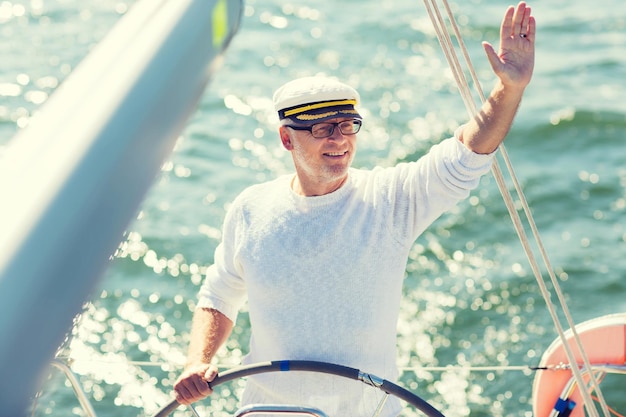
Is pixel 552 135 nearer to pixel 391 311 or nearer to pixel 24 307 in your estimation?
pixel 391 311

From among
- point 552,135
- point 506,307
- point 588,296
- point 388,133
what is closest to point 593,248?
point 588,296

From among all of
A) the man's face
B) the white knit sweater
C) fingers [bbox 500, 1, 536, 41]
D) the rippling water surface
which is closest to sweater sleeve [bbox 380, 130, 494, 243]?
the white knit sweater

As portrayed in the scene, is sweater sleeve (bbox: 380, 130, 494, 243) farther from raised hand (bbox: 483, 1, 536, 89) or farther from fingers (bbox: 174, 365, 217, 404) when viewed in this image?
fingers (bbox: 174, 365, 217, 404)

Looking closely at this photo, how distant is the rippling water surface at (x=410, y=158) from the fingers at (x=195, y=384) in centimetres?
129

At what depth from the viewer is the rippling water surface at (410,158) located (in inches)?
206

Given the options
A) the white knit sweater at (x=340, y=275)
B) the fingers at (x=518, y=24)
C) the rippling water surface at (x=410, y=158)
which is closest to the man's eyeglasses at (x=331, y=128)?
the white knit sweater at (x=340, y=275)

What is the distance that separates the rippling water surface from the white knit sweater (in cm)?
115

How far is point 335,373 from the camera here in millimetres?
2119

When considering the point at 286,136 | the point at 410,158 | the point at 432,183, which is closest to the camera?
the point at 432,183

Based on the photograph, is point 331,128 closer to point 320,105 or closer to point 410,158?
point 320,105

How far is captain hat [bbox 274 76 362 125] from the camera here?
225 cm

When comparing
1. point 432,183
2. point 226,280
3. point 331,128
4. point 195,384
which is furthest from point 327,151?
point 195,384

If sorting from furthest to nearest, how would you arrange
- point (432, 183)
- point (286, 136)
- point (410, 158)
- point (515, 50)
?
point (410, 158) < point (286, 136) < point (432, 183) < point (515, 50)

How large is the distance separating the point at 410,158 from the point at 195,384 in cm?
517
